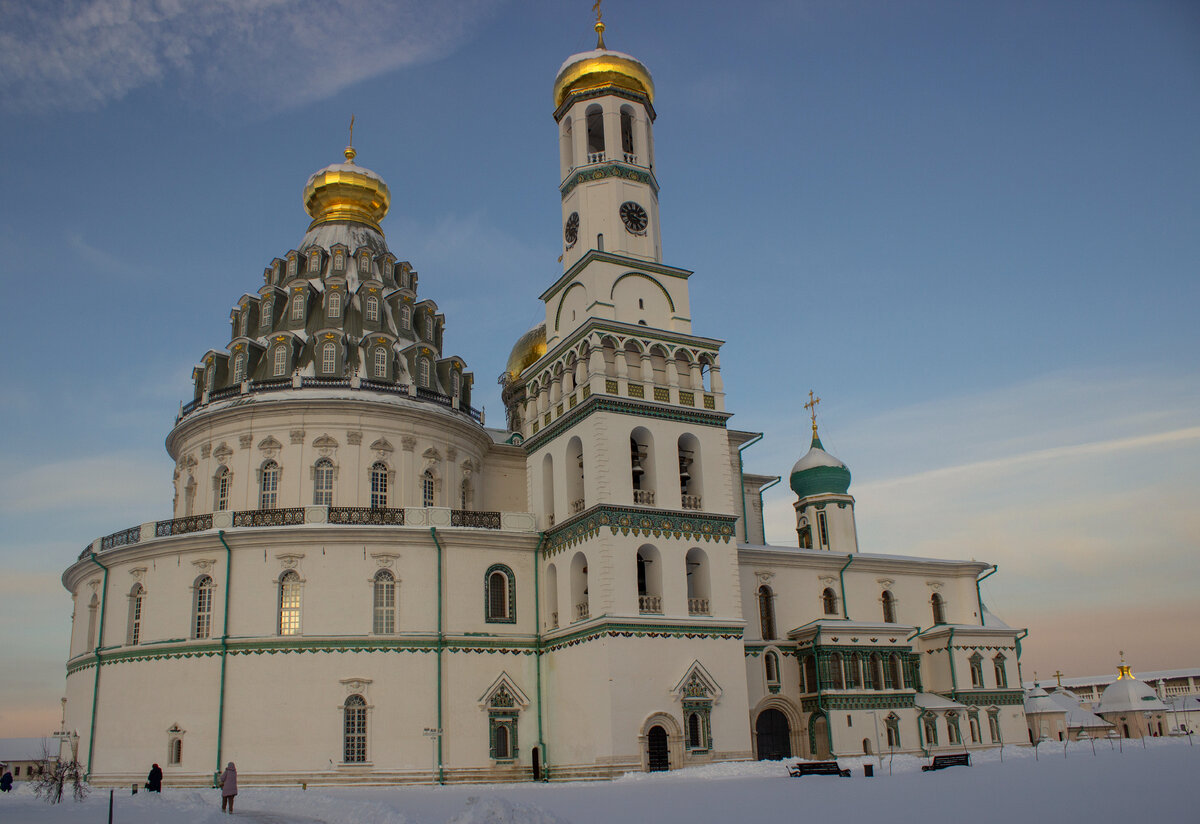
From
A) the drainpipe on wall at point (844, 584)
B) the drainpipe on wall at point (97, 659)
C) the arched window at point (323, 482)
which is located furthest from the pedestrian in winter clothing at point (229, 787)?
the drainpipe on wall at point (844, 584)

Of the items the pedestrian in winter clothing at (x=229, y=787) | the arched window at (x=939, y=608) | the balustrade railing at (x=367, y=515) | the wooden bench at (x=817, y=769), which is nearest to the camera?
the pedestrian in winter clothing at (x=229, y=787)

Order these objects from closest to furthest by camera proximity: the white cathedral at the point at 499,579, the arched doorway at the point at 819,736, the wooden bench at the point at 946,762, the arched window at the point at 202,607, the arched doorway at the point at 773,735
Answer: the wooden bench at the point at 946,762 < the white cathedral at the point at 499,579 < the arched window at the point at 202,607 < the arched doorway at the point at 819,736 < the arched doorway at the point at 773,735

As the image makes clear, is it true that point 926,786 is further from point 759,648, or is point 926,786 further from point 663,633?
point 759,648

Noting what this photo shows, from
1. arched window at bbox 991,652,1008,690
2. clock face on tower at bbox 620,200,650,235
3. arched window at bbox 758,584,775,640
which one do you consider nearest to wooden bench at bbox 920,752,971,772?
arched window at bbox 758,584,775,640

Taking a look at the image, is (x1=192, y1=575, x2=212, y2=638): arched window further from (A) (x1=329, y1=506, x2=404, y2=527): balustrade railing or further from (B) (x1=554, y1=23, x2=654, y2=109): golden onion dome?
(B) (x1=554, y1=23, x2=654, y2=109): golden onion dome

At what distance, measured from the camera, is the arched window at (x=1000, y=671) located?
42853 mm

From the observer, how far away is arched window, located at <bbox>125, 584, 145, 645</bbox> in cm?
3488

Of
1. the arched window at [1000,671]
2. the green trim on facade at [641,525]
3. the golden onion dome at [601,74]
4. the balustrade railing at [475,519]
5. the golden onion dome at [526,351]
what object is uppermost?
the golden onion dome at [601,74]

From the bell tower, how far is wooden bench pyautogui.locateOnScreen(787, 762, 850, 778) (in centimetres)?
1853

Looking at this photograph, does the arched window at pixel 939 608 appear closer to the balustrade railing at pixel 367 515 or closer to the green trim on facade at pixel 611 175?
the green trim on facade at pixel 611 175

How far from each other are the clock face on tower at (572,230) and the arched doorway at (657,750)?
18.0 m

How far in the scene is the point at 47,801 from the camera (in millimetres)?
23922

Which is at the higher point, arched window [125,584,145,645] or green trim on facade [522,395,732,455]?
green trim on facade [522,395,732,455]

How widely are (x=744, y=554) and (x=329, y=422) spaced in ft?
55.1
